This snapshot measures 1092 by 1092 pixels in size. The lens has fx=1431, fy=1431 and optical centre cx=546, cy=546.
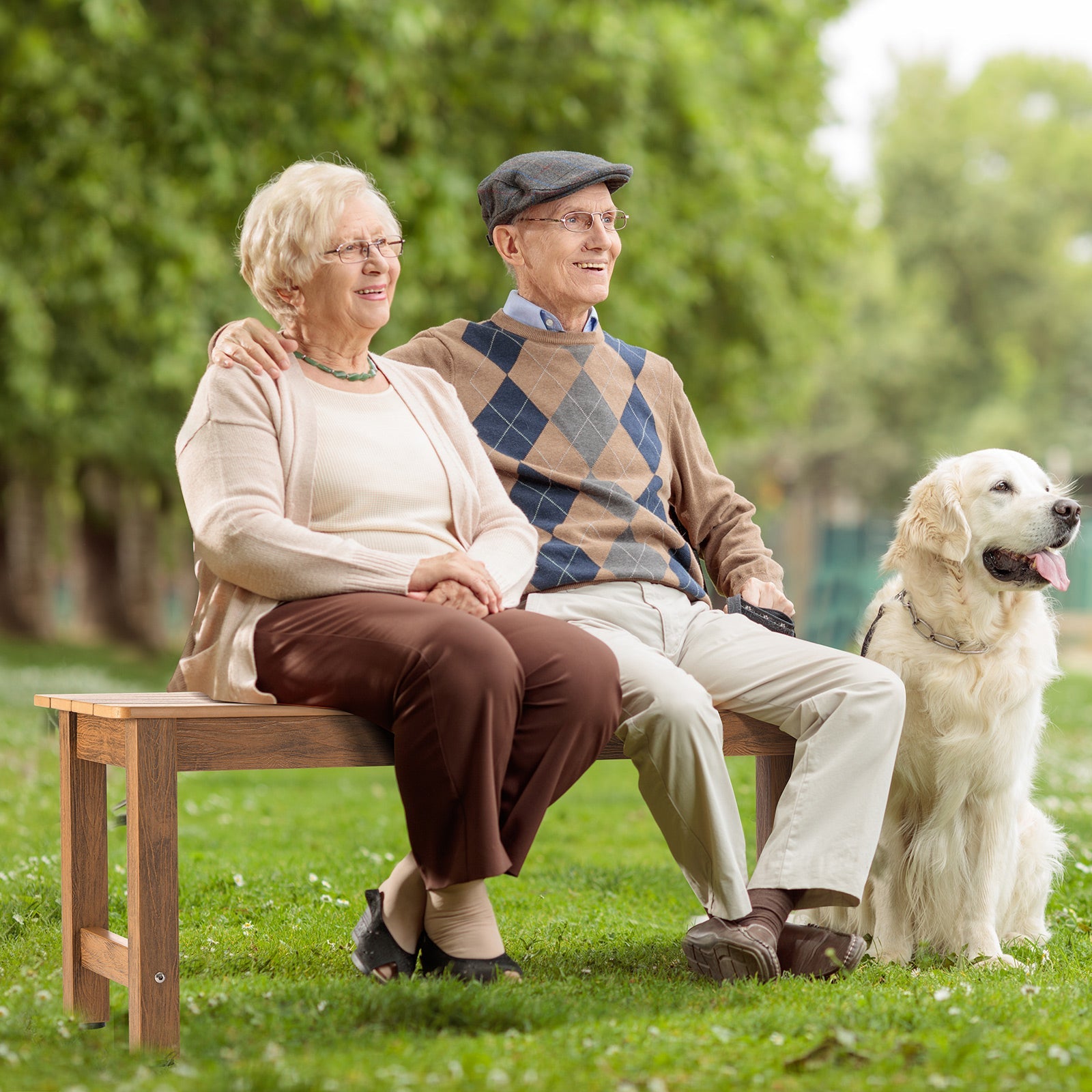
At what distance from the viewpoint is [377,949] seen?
346 centimetres

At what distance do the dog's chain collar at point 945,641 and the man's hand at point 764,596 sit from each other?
1.23ft

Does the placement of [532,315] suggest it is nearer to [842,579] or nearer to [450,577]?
[450,577]

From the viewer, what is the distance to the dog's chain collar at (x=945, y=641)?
4.00 metres

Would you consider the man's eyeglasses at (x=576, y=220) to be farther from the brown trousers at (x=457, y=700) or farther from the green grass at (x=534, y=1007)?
the green grass at (x=534, y=1007)

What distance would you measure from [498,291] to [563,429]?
9434 mm

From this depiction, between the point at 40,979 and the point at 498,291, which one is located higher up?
the point at 498,291

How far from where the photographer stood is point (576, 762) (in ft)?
10.7

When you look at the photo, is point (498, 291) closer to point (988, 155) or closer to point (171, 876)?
point (171, 876)

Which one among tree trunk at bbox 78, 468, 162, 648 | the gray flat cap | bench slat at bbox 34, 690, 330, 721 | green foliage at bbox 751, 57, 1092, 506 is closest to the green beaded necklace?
the gray flat cap

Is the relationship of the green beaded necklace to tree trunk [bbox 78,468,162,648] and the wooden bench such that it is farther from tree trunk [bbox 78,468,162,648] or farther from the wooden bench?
tree trunk [bbox 78,468,162,648]

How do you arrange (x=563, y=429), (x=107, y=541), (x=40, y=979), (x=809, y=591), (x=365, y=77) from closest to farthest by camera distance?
(x=40, y=979) < (x=563, y=429) < (x=365, y=77) < (x=809, y=591) < (x=107, y=541)

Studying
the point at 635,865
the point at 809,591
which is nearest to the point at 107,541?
the point at 809,591

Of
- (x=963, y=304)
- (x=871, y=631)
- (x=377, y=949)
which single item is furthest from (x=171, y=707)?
(x=963, y=304)

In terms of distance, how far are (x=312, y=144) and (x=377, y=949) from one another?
8.05m
